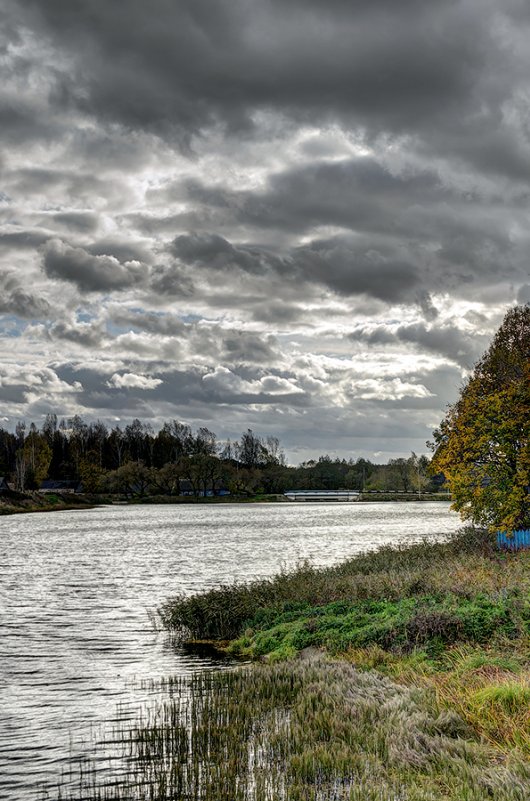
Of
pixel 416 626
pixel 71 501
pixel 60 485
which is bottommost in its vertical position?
pixel 71 501

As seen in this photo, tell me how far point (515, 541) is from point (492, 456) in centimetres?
446

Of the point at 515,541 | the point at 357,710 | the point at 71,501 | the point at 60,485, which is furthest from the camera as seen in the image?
the point at 60,485

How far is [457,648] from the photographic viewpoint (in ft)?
49.2

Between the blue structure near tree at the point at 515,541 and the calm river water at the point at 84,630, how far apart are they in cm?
1050

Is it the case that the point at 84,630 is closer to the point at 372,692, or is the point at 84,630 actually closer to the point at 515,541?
the point at 372,692

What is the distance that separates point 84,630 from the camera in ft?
76.2

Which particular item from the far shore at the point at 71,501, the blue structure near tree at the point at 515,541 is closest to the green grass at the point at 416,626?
the blue structure near tree at the point at 515,541

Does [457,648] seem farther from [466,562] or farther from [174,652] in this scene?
[466,562]

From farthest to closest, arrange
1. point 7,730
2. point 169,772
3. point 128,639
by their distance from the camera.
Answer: point 128,639 → point 7,730 → point 169,772

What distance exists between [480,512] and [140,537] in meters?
39.0

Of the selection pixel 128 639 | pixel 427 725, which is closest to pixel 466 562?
pixel 128 639

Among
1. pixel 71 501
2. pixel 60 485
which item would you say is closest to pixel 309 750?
pixel 71 501

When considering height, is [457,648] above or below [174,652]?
above

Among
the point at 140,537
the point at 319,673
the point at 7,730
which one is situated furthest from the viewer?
the point at 140,537
